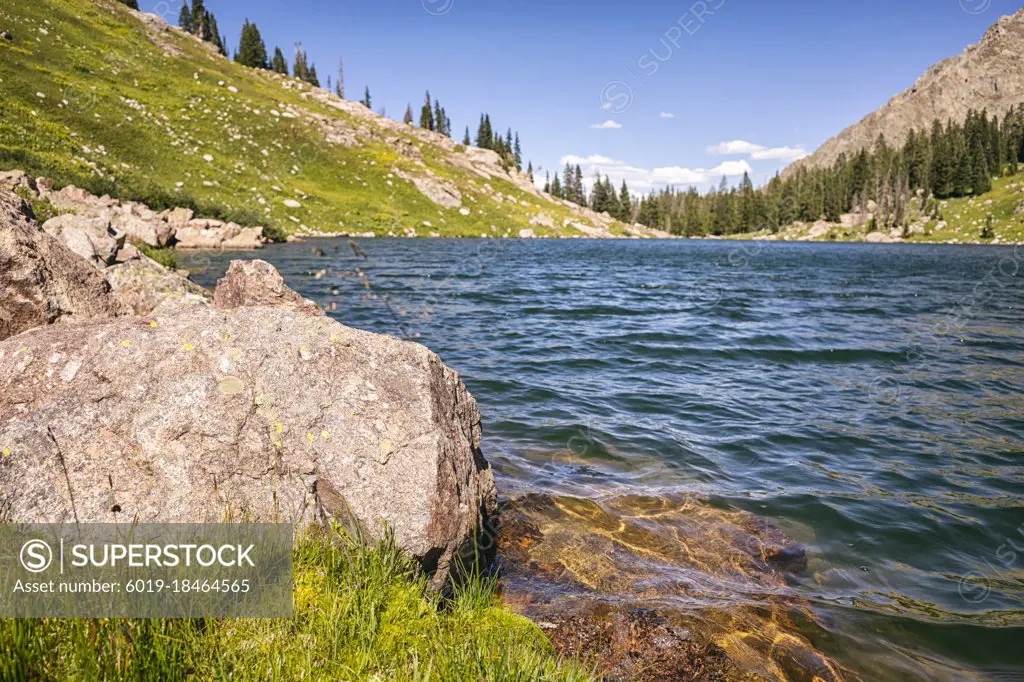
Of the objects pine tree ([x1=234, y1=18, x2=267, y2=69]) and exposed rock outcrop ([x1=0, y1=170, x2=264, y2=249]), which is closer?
exposed rock outcrop ([x1=0, y1=170, x2=264, y2=249])

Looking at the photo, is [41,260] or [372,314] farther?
[372,314]

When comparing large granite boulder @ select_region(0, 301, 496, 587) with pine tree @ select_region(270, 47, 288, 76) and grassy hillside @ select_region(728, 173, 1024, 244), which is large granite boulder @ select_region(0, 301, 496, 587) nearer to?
grassy hillside @ select_region(728, 173, 1024, 244)

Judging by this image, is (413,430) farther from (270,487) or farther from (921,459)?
(921,459)

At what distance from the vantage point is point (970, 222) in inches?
5443

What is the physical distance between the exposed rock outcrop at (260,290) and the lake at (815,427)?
5.09 meters

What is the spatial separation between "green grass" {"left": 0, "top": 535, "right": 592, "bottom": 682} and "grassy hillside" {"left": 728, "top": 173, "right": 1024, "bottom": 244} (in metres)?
158

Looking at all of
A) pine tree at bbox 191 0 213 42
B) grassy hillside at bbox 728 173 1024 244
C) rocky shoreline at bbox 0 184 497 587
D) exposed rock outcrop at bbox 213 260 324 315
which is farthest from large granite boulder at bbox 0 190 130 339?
pine tree at bbox 191 0 213 42

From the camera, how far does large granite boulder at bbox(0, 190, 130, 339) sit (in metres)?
6.68

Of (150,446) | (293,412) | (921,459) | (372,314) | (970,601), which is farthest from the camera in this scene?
(372,314)

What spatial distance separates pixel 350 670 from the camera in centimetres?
342

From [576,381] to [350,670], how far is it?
12.2 m

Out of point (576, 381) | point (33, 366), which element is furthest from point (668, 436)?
point (33, 366)

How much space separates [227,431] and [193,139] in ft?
303

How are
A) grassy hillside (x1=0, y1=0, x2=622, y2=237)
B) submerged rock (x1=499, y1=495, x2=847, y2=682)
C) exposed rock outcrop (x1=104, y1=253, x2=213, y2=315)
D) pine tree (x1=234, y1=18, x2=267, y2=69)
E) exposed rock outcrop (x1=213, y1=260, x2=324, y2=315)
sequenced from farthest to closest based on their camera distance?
1. pine tree (x1=234, y1=18, x2=267, y2=69)
2. grassy hillside (x1=0, y1=0, x2=622, y2=237)
3. exposed rock outcrop (x1=213, y1=260, x2=324, y2=315)
4. exposed rock outcrop (x1=104, y1=253, x2=213, y2=315)
5. submerged rock (x1=499, y1=495, x2=847, y2=682)
